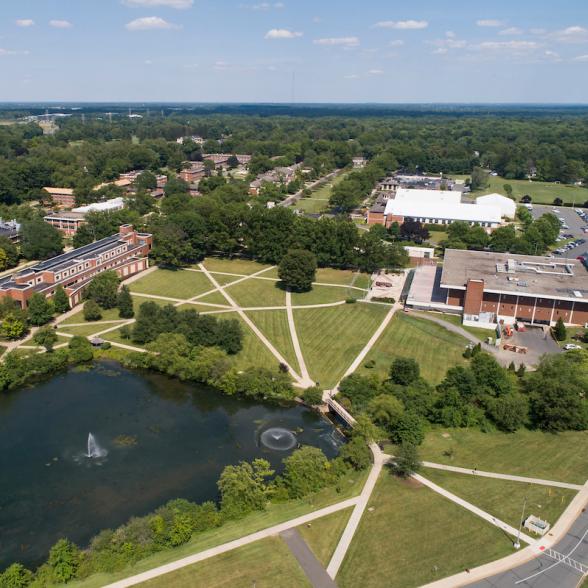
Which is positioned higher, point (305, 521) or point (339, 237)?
point (339, 237)

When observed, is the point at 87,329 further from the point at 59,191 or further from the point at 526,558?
the point at 59,191

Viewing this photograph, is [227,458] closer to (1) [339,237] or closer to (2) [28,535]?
(2) [28,535]

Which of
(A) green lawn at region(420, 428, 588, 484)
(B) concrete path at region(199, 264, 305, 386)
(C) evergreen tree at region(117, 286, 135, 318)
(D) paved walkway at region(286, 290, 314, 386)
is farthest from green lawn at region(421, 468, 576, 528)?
(C) evergreen tree at region(117, 286, 135, 318)

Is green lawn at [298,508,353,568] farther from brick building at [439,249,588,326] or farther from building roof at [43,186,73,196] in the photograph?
building roof at [43,186,73,196]

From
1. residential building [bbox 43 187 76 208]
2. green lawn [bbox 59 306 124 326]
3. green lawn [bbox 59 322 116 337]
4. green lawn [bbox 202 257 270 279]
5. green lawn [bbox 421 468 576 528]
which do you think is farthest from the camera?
residential building [bbox 43 187 76 208]

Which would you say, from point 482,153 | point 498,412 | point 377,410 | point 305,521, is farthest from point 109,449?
point 482,153

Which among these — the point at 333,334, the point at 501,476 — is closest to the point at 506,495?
the point at 501,476
